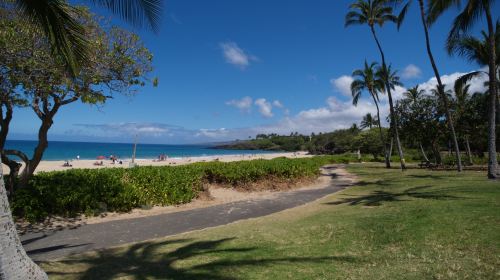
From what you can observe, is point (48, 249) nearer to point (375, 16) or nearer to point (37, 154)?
point (37, 154)

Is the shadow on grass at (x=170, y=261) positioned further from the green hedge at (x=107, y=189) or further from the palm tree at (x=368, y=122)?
the palm tree at (x=368, y=122)

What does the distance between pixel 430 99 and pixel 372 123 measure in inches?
1653

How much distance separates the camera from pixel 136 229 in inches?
344

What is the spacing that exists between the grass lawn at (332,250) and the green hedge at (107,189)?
338 cm

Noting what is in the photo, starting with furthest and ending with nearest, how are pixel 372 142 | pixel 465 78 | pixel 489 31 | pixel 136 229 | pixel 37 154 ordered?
1. pixel 372 142
2. pixel 465 78
3. pixel 489 31
4. pixel 37 154
5. pixel 136 229

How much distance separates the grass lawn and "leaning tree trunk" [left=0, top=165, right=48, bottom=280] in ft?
6.15

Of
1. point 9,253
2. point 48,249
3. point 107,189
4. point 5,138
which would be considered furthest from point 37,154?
point 9,253

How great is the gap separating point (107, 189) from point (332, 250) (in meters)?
7.17

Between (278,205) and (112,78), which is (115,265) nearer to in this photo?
(112,78)

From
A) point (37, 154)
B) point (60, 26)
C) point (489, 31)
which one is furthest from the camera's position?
point (489, 31)

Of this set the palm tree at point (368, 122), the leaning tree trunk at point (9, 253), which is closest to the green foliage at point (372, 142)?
the palm tree at point (368, 122)

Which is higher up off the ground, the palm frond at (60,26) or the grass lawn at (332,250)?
the palm frond at (60,26)

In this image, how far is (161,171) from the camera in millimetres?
12586

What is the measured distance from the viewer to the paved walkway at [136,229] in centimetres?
712
